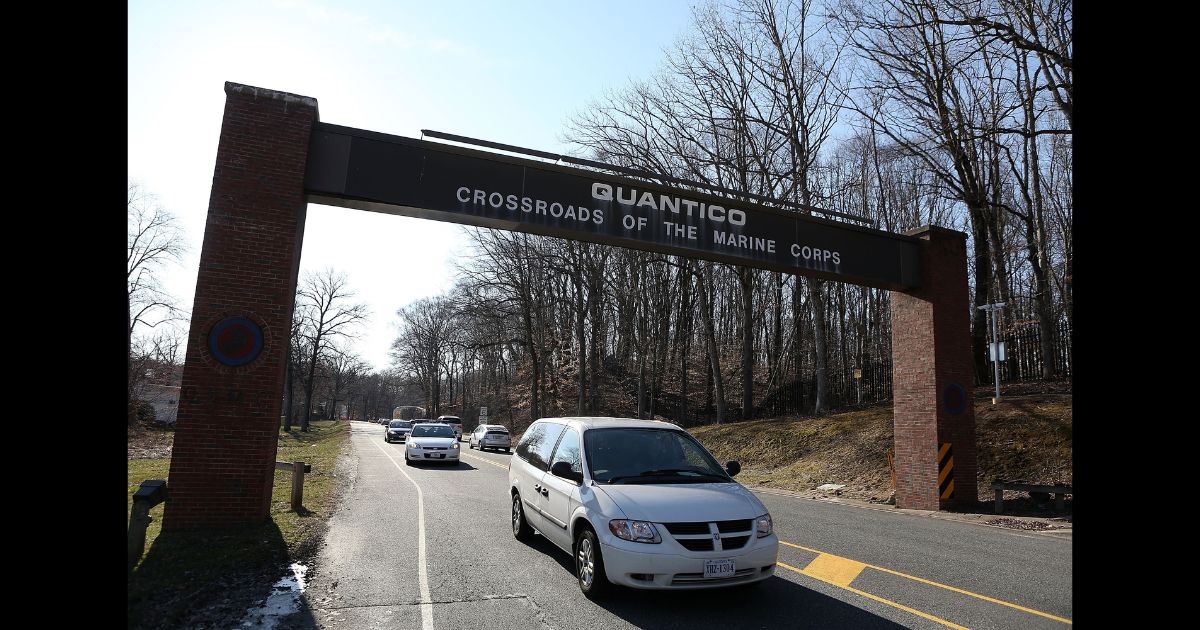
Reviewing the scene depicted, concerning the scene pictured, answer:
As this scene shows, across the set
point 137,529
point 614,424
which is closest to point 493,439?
point 137,529

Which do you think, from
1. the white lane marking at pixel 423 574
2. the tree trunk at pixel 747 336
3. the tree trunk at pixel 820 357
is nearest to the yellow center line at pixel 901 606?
the white lane marking at pixel 423 574

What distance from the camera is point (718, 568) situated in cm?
526

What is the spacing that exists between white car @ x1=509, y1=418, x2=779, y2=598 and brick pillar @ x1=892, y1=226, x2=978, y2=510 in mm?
8447

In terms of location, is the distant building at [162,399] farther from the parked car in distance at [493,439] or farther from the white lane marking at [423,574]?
the white lane marking at [423,574]

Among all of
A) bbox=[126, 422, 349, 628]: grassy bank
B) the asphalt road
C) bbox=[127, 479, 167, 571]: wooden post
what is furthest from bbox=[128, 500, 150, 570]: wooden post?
the asphalt road

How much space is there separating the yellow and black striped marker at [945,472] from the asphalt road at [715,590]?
248 centimetres

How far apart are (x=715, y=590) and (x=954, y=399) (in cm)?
959

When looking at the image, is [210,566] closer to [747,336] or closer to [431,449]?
[431,449]

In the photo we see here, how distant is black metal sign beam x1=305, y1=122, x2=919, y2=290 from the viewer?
9.78 meters

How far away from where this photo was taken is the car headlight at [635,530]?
5.34 metres
